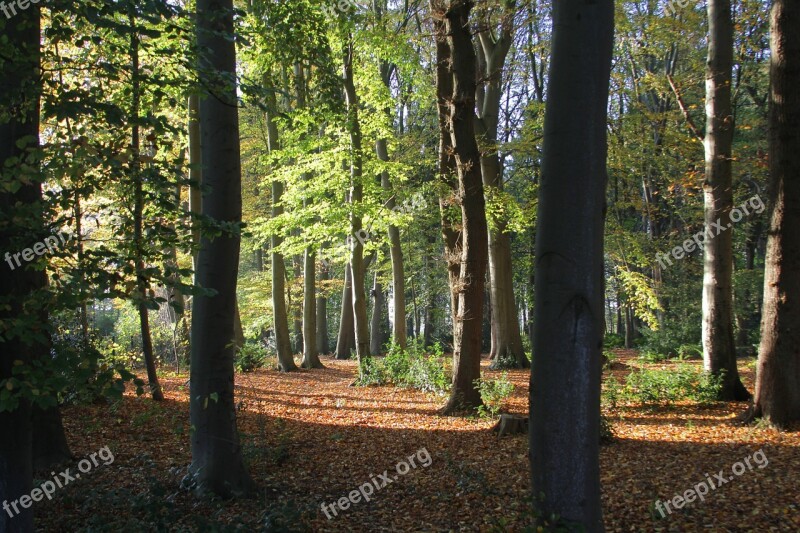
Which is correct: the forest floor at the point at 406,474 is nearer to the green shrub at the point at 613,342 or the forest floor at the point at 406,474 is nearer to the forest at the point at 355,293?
the forest at the point at 355,293

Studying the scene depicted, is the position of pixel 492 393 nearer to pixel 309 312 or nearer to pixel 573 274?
pixel 573 274

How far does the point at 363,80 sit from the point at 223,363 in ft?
35.0

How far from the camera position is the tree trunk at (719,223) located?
9250mm

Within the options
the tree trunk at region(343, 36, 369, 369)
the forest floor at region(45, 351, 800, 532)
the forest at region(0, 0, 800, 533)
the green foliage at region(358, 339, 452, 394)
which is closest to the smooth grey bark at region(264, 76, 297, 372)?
the forest at region(0, 0, 800, 533)

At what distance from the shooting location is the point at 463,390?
30.9ft

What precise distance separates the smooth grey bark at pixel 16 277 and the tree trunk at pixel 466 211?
6328mm

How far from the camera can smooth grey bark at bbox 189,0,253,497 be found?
5.39m

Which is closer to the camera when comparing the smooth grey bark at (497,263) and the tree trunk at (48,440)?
the tree trunk at (48,440)

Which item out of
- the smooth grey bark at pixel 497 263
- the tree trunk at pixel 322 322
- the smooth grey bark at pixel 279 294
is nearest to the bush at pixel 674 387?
the smooth grey bark at pixel 497 263

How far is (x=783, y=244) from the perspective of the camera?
711 centimetres

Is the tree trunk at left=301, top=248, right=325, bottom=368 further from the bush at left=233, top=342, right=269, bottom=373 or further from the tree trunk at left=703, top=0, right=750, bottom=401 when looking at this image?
the tree trunk at left=703, top=0, right=750, bottom=401

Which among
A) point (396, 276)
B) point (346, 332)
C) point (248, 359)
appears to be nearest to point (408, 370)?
point (396, 276)

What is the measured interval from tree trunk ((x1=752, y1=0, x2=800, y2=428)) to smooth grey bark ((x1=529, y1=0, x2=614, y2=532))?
Result: 5003 mm

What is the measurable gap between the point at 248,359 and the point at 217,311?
12652 mm
